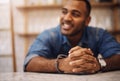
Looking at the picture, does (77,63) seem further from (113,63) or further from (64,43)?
(64,43)

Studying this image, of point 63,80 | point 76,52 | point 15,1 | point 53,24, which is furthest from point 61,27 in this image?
point 15,1

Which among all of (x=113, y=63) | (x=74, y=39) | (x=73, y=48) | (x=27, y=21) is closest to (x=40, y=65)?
(x=73, y=48)

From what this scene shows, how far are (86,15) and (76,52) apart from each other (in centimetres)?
47

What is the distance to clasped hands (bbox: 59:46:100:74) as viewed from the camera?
2.97ft

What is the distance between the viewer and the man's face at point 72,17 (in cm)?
125

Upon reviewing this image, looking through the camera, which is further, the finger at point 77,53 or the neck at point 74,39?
the neck at point 74,39

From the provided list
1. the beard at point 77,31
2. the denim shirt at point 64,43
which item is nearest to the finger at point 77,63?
the denim shirt at point 64,43

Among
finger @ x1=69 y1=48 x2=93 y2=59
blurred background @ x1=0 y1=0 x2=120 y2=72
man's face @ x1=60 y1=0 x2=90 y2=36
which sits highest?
man's face @ x1=60 y1=0 x2=90 y2=36

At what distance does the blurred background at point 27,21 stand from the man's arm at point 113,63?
1.24 meters

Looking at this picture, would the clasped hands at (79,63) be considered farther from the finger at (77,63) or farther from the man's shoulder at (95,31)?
the man's shoulder at (95,31)

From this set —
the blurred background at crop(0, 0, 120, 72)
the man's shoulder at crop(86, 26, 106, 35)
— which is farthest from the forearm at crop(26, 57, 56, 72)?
the blurred background at crop(0, 0, 120, 72)

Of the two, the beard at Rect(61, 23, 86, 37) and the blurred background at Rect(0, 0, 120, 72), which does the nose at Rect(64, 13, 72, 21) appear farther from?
the blurred background at Rect(0, 0, 120, 72)

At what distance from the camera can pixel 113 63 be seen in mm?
1028

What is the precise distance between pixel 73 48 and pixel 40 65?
0.16 meters
